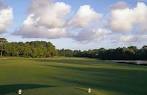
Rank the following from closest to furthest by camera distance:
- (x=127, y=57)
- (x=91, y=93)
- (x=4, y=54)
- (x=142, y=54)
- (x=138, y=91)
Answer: (x=91, y=93) < (x=138, y=91) < (x=142, y=54) < (x=127, y=57) < (x=4, y=54)

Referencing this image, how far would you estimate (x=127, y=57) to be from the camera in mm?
142500

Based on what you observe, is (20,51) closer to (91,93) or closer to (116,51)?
(116,51)

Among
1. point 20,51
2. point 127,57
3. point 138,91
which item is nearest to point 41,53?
point 20,51

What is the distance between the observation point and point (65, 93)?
2386cm

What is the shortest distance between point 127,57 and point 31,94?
399 ft

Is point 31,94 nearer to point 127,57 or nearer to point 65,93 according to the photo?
point 65,93

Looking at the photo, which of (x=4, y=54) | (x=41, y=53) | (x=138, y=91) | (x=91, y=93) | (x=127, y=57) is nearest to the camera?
(x=91, y=93)

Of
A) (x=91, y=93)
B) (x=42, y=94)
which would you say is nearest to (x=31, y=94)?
(x=42, y=94)

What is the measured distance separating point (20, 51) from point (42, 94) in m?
128

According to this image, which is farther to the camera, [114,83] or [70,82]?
[114,83]

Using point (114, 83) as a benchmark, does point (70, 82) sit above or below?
above

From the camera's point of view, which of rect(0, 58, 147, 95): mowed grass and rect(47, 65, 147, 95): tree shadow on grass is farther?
rect(47, 65, 147, 95): tree shadow on grass

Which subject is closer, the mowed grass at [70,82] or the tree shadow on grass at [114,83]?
the mowed grass at [70,82]

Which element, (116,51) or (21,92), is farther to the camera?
(116,51)
